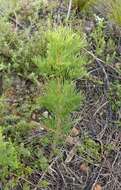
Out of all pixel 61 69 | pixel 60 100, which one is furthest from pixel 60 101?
pixel 61 69

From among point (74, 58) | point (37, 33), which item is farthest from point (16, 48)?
point (74, 58)

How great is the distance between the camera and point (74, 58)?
1762 mm

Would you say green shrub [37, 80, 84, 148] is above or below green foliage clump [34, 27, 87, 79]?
below

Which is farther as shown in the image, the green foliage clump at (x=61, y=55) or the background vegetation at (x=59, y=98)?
the background vegetation at (x=59, y=98)

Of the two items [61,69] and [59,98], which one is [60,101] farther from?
[61,69]

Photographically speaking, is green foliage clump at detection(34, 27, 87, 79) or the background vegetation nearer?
green foliage clump at detection(34, 27, 87, 79)

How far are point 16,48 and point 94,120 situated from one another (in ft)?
1.97

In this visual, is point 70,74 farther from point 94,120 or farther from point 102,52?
point 102,52

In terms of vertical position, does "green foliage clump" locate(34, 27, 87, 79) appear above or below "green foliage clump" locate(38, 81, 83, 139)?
above

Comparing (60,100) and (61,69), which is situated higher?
(61,69)

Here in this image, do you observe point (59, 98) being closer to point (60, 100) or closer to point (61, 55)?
point (60, 100)

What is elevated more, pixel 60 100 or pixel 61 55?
pixel 61 55

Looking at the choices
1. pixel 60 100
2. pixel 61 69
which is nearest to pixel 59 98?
pixel 60 100

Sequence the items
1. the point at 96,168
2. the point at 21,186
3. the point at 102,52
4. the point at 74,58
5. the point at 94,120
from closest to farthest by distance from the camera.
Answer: the point at 74,58 < the point at 21,186 < the point at 96,168 < the point at 94,120 < the point at 102,52
